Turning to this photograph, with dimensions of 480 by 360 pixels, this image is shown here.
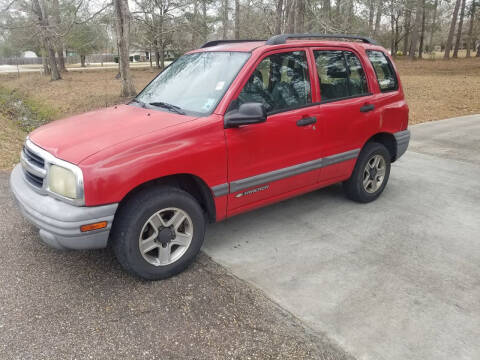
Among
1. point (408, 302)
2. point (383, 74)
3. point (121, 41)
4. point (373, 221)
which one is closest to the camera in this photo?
point (408, 302)

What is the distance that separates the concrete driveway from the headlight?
1.43 m

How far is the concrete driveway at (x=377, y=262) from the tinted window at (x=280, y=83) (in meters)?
1.34

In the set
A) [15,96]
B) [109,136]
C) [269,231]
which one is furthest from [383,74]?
[15,96]

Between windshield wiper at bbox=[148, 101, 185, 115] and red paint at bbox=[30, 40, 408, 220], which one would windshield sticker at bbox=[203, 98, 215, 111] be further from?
windshield wiper at bbox=[148, 101, 185, 115]

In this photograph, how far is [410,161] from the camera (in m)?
6.85

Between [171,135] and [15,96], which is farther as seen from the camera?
[15,96]

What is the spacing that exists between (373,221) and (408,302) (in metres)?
1.55

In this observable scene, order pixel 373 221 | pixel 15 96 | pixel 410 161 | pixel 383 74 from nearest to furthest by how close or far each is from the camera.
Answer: pixel 373 221, pixel 383 74, pixel 410 161, pixel 15 96

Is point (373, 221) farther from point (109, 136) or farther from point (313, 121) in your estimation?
point (109, 136)

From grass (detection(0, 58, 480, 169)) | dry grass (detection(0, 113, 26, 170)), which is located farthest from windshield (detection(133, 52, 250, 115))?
grass (detection(0, 58, 480, 169))

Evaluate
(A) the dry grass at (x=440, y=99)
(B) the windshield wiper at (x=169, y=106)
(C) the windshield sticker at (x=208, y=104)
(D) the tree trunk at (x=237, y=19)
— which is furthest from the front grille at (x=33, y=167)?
(D) the tree trunk at (x=237, y=19)

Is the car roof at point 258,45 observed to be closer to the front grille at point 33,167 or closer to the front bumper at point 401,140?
the front bumper at point 401,140

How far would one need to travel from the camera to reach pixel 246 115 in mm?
3322

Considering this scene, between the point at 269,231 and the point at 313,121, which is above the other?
the point at 313,121
